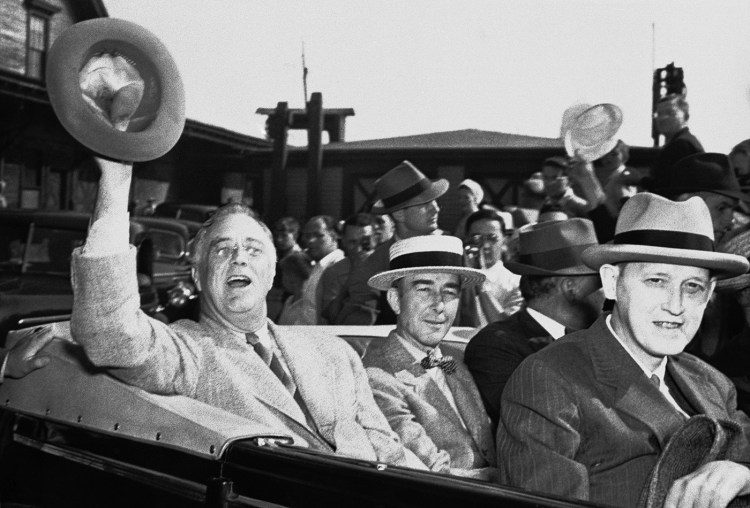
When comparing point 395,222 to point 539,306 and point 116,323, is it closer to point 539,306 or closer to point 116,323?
point 539,306

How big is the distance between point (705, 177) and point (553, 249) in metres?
1.37

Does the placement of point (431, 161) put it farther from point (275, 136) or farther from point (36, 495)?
point (36, 495)

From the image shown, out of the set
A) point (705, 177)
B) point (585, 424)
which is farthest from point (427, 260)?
point (705, 177)

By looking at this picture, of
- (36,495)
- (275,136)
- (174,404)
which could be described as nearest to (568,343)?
(174,404)

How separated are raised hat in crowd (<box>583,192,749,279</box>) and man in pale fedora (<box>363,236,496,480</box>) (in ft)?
3.13

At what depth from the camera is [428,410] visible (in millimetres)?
3477

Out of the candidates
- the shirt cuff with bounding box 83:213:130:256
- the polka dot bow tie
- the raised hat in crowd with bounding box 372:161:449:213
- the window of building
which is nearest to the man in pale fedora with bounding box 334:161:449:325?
the raised hat in crowd with bounding box 372:161:449:213

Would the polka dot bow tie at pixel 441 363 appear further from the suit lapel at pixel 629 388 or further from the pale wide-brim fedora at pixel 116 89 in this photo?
the pale wide-brim fedora at pixel 116 89

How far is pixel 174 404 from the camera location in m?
2.50

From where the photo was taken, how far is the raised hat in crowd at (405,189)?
222 inches

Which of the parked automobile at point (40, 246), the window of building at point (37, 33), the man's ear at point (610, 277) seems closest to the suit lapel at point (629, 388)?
the man's ear at point (610, 277)

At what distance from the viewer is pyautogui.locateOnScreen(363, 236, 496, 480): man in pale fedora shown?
343 cm

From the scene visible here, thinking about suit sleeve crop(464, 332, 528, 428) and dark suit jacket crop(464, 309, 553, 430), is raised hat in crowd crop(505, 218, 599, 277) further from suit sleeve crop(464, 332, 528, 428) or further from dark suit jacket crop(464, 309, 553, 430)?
suit sleeve crop(464, 332, 528, 428)

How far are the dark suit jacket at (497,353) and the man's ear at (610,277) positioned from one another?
880 millimetres
